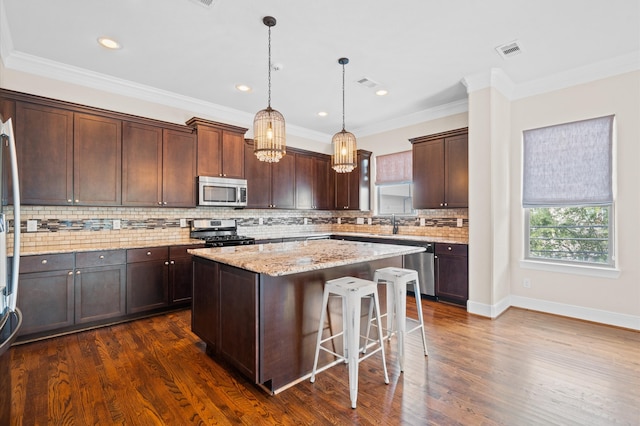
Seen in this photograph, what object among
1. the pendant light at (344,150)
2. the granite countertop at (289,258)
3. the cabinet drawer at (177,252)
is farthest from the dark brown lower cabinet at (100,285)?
the pendant light at (344,150)

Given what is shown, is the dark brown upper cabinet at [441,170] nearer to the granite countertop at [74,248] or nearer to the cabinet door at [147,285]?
the granite countertop at [74,248]

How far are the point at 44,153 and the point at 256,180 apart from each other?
2.63 m

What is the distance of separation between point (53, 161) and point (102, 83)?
3.83ft

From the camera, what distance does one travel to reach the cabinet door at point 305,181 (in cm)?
576

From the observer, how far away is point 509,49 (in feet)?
10.5

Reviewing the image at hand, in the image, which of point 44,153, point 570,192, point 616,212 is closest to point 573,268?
point 616,212

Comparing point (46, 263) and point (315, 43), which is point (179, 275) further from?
point (315, 43)

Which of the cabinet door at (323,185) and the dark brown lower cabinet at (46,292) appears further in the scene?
the cabinet door at (323,185)

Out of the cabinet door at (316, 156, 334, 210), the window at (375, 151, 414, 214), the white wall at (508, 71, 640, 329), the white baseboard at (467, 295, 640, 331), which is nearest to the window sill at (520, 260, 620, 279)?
the white wall at (508, 71, 640, 329)

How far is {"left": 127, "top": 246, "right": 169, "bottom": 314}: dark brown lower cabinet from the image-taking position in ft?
11.7

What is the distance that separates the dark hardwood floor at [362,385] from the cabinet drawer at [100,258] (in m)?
0.74

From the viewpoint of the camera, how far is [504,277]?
13.2 feet

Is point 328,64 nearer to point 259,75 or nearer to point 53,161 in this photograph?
point 259,75

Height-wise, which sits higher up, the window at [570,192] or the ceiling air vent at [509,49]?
the ceiling air vent at [509,49]
